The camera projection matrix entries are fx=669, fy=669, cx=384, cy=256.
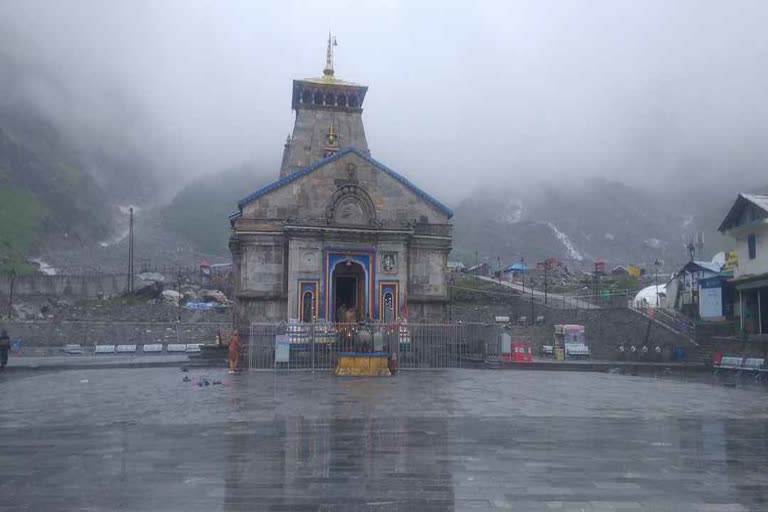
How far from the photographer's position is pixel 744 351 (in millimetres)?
31516

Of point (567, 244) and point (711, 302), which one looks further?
point (567, 244)

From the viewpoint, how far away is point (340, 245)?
1216 inches

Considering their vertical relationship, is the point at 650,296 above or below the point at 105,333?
above

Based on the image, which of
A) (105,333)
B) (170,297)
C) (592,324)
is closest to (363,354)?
(592,324)

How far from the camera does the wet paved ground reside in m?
7.27

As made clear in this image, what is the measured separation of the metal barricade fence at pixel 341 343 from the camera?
979 inches

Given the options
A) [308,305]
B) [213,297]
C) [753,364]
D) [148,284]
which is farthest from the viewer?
[148,284]

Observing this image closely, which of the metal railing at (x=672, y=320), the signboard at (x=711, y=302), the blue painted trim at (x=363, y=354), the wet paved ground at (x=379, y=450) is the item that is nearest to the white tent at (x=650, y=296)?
the signboard at (x=711, y=302)

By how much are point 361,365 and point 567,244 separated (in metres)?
125

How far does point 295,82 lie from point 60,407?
1157 inches

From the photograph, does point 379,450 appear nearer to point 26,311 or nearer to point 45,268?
point 26,311

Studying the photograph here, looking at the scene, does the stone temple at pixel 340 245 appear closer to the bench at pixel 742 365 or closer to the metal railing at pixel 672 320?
the bench at pixel 742 365

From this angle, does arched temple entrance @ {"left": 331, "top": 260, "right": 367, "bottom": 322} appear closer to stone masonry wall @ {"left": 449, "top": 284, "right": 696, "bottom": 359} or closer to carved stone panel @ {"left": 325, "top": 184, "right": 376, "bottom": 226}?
carved stone panel @ {"left": 325, "top": 184, "right": 376, "bottom": 226}

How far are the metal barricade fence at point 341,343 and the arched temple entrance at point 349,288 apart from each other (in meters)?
4.18
